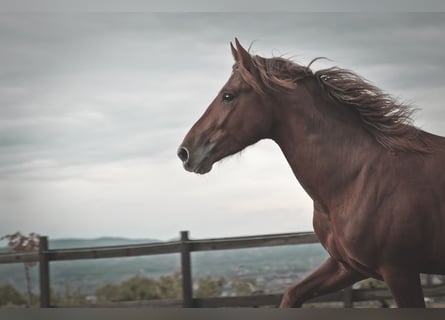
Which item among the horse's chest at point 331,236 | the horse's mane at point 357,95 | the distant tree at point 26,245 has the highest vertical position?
the horse's mane at point 357,95

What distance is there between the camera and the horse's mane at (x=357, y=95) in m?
2.46

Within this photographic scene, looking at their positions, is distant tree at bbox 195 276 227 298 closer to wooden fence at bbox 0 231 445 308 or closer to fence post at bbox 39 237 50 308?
wooden fence at bbox 0 231 445 308

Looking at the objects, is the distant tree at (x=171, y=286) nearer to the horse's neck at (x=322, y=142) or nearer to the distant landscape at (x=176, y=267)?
the distant landscape at (x=176, y=267)

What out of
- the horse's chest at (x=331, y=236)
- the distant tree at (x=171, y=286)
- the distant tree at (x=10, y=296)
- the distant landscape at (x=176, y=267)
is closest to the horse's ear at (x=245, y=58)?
the horse's chest at (x=331, y=236)

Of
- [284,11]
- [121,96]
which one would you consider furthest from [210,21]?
[121,96]

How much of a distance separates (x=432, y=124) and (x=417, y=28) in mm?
562

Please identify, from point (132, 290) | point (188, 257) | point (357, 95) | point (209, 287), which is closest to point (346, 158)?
point (357, 95)

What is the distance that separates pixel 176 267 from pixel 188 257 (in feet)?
0.81

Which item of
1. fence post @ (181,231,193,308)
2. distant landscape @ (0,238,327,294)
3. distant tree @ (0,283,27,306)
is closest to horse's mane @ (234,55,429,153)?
distant landscape @ (0,238,327,294)

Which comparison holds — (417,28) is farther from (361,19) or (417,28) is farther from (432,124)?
(432,124)

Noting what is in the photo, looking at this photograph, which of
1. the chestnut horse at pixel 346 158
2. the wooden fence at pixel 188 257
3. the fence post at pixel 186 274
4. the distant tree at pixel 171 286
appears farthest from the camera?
the distant tree at pixel 171 286

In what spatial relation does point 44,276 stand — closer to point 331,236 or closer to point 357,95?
point 331,236

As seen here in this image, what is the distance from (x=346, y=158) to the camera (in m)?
2.47

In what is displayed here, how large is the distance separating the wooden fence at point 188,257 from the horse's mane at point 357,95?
4.98 feet
